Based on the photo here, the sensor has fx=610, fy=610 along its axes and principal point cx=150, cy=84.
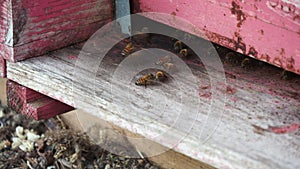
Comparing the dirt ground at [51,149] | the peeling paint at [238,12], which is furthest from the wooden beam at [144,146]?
the peeling paint at [238,12]

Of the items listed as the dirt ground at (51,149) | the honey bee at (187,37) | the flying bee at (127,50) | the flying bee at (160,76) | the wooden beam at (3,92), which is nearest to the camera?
the flying bee at (160,76)

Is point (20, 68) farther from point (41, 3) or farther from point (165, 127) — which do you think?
point (165, 127)

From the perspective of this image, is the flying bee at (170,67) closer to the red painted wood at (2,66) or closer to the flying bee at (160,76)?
the flying bee at (160,76)

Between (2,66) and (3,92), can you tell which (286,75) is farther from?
(3,92)

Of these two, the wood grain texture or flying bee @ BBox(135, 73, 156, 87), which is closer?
the wood grain texture

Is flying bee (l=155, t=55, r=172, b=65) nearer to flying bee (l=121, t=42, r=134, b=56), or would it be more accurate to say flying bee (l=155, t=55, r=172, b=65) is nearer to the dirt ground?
flying bee (l=121, t=42, r=134, b=56)

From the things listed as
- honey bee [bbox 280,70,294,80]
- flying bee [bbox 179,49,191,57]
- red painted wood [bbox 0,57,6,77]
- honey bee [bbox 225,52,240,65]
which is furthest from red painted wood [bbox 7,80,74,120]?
honey bee [bbox 280,70,294,80]

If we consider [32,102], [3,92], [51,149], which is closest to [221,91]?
[32,102]
